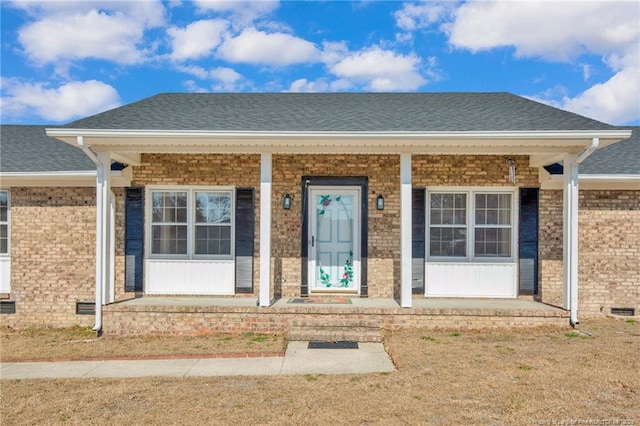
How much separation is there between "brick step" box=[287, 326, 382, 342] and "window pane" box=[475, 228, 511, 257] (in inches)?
117

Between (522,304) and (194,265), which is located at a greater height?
(194,265)

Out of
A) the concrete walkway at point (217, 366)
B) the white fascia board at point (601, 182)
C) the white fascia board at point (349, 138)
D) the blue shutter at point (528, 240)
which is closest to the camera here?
the concrete walkway at point (217, 366)

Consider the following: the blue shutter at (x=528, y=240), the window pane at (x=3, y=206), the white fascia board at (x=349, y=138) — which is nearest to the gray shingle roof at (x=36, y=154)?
the window pane at (x=3, y=206)

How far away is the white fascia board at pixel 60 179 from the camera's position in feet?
28.1

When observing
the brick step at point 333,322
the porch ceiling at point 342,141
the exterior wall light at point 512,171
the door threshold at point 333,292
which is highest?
the porch ceiling at point 342,141

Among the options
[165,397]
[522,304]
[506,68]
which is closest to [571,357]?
[522,304]

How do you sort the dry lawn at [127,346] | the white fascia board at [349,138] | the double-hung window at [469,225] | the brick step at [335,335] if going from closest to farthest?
the dry lawn at [127,346], the brick step at [335,335], the white fascia board at [349,138], the double-hung window at [469,225]

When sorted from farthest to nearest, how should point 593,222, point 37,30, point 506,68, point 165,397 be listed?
point 506,68 < point 37,30 < point 593,222 < point 165,397

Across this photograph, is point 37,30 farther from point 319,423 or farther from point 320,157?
point 319,423

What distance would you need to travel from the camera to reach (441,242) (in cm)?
905

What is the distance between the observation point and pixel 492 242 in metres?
9.02

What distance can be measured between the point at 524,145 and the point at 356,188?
310 cm

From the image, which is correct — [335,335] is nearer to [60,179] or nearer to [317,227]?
[317,227]

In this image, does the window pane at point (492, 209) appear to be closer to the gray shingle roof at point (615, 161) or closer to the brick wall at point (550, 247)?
the brick wall at point (550, 247)
